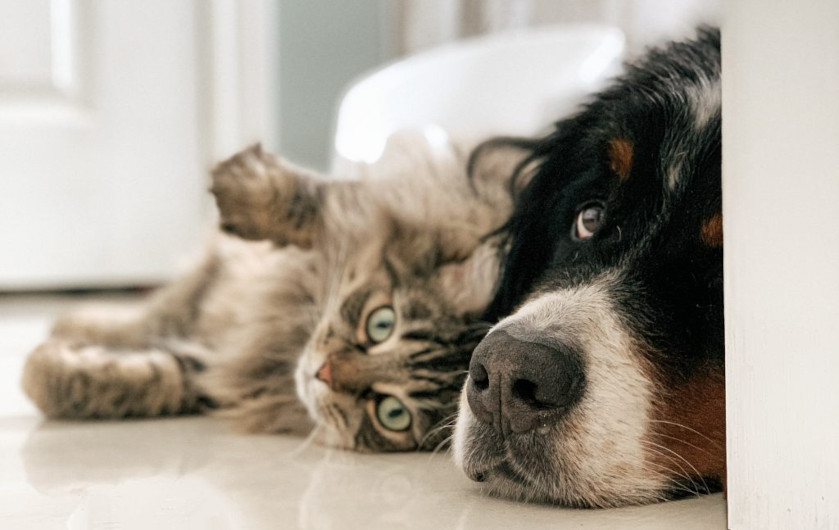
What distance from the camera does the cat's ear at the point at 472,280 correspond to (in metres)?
1.17

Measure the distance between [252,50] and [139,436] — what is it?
1.95 metres

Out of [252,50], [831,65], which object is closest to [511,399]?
[831,65]

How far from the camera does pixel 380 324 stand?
1193 millimetres

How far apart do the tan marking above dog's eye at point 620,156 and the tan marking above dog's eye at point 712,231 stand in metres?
0.11

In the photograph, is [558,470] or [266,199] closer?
[558,470]

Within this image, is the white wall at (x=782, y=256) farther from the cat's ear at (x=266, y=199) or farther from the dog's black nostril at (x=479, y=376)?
the cat's ear at (x=266, y=199)

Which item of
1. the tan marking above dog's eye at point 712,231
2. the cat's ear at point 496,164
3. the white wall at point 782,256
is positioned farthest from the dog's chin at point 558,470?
the cat's ear at point 496,164

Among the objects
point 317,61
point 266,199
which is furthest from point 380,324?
point 317,61

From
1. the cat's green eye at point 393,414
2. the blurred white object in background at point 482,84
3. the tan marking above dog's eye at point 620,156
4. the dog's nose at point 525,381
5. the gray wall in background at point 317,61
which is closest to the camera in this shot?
the dog's nose at point 525,381

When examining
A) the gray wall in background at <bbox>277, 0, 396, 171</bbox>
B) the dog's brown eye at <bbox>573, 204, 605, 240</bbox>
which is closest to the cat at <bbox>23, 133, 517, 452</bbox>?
the dog's brown eye at <bbox>573, 204, 605, 240</bbox>

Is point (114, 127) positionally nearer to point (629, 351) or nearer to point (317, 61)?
point (317, 61)

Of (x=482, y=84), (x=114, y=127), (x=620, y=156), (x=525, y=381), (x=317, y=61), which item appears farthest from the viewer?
(x=317, y=61)

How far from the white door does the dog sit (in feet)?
7.08

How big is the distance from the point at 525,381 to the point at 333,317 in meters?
0.48
